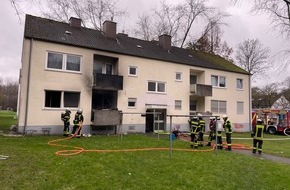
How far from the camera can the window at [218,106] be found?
2887 centimetres

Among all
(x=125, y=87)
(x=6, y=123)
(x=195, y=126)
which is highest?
(x=125, y=87)

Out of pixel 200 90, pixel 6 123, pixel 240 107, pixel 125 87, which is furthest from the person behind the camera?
pixel 240 107

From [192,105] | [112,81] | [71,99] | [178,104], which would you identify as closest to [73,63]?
[71,99]

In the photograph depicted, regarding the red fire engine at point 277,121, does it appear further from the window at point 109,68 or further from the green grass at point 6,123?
the green grass at point 6,123

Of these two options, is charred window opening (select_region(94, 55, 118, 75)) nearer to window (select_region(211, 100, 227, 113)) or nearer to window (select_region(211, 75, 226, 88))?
window (select_region(211, 75, 226, 88))

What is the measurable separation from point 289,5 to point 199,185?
1747 centimetres

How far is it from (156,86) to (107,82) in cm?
557

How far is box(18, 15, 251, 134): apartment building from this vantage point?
19000 mm

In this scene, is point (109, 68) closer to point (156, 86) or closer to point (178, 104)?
point (156, 86)

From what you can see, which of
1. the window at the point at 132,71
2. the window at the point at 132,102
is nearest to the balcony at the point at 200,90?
the window at the point at 132,71

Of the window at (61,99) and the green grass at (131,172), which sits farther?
the window at (61,99)

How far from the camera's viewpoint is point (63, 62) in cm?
2017

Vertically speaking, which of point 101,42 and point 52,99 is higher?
point 101,42

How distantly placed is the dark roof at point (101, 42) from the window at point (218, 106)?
147 inches
